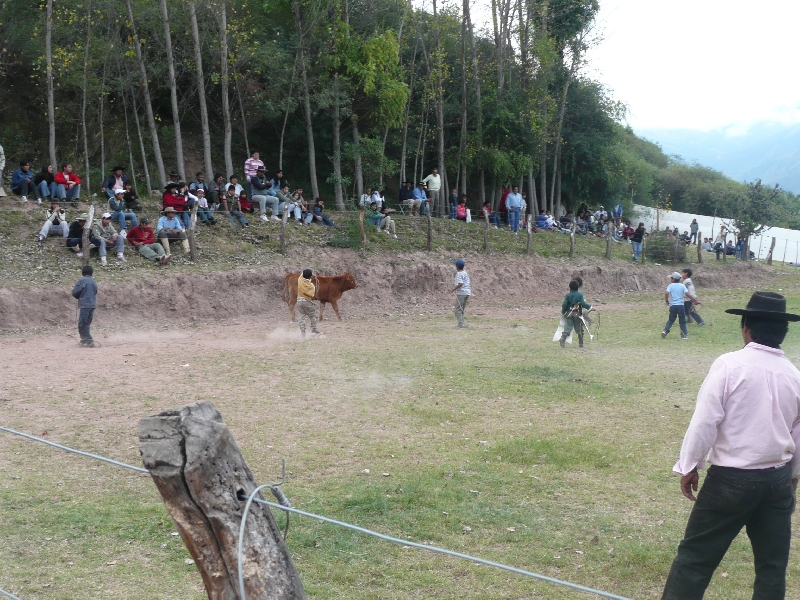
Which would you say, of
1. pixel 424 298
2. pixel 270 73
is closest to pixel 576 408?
pixel 424 298

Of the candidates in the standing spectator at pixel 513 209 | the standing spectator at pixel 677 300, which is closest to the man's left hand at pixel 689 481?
the standing spectator at pixel 677 300

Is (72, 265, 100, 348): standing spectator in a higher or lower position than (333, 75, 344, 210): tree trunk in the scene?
lower

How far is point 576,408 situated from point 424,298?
50.7 ft

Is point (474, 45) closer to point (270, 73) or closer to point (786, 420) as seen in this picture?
point (270, 73)

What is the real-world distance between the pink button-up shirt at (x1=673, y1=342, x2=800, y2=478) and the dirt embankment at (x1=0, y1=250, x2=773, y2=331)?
1717 centimetres

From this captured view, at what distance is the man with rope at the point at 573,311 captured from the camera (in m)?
16.6

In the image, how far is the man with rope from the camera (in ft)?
54.5

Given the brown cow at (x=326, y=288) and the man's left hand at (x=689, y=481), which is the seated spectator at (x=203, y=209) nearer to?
the brown cow at (x=326, y=288)

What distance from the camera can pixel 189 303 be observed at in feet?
69.8

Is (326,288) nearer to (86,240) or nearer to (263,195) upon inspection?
(86,240)

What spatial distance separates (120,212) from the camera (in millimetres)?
22141

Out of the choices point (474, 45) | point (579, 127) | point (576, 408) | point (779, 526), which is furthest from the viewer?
point (579, 127)

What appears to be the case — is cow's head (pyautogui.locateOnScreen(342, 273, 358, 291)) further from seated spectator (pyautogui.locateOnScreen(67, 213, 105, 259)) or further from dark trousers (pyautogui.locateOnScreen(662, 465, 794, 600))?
dark trousers (pyautogui.locateOnScreen(662, 465, 794, 600))

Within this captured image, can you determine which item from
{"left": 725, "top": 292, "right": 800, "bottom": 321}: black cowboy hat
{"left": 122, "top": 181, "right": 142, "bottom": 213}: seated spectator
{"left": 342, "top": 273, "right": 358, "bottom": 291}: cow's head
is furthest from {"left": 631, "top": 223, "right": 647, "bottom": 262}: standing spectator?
{"left": 725, "top": 292, "right": 800, "bottom": 321}: black cowboy hat
